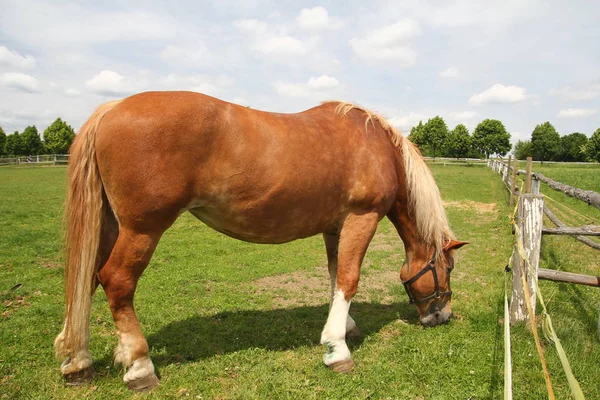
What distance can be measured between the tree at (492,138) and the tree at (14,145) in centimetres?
7732

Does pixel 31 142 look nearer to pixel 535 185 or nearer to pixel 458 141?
pixel 535 185

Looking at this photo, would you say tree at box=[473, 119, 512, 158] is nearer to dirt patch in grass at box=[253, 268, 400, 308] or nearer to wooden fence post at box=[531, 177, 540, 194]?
wooden fence post at box=[531, 177, 540, 194]

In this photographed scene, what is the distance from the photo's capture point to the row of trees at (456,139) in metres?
68.0

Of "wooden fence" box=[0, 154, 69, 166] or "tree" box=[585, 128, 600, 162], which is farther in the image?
"tree" box=[585, 128, 600, 162]

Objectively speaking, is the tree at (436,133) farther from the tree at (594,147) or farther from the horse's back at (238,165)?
the horse's back at (238,165)

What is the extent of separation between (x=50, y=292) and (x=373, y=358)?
15.1 feet

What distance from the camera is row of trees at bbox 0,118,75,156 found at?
2287 inches

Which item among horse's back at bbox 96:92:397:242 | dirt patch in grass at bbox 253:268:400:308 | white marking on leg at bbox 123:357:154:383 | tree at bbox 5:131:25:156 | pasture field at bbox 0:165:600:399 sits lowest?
dirt patch in grass at bbox 253:268:400:308

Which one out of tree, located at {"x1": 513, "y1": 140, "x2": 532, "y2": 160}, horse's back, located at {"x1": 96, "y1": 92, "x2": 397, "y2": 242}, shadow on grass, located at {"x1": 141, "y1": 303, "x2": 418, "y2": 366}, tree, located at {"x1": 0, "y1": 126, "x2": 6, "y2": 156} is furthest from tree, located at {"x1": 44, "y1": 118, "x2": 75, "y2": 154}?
tree, located at {"x1": 513, "y1": 140, "x2": 532, "y2": 160}

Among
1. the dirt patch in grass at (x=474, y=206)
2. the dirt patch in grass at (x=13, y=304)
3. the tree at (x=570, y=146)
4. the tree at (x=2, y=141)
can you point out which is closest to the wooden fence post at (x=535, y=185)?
the dirt patch in grass at (x=474, y=206)

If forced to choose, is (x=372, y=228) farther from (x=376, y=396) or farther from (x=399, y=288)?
(x=399, y=288)

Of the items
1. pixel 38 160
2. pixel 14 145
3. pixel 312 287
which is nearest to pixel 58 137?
pixel 14 145

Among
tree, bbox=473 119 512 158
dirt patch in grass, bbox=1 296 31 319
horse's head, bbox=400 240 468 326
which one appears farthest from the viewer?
tree, bbox=473 119 512 158

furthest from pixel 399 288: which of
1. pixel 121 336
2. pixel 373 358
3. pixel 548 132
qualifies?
pixel 548 132
